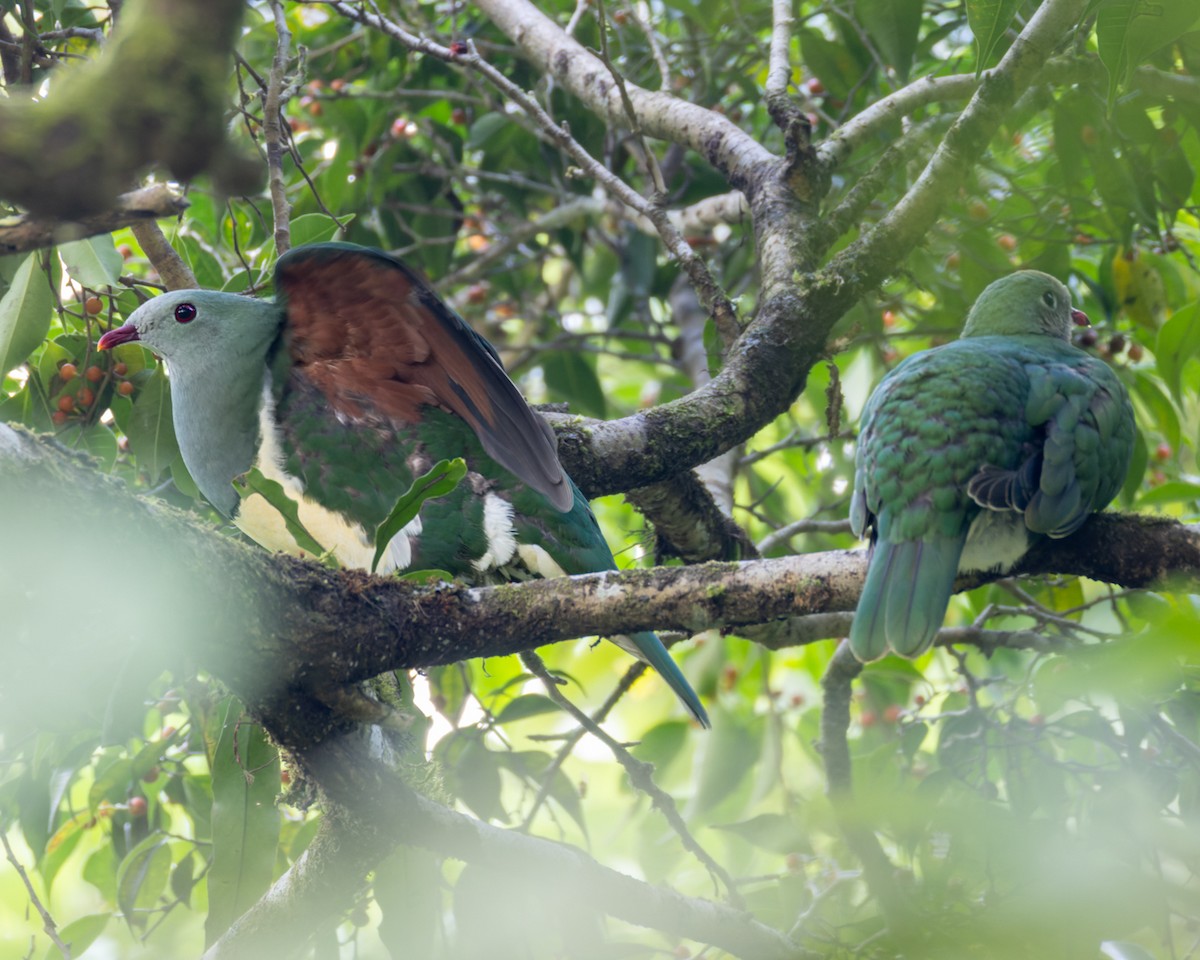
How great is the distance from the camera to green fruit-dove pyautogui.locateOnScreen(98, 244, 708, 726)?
2512 mm

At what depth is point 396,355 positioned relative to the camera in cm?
261

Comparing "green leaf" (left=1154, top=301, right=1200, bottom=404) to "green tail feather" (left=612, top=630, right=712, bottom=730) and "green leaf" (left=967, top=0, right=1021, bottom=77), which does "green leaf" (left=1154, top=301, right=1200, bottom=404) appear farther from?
"green tail feather" (left=612, top=630, right=712, bottom=730)

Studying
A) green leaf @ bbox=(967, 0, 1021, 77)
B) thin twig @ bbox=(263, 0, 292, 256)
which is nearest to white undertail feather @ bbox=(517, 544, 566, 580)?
thin twig @ bbox=(263, 0, 292, 256)

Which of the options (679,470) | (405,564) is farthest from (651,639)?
(405,564)

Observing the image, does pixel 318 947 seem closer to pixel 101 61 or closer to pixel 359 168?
pixel 101 61

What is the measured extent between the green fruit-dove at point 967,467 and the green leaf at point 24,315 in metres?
1.79

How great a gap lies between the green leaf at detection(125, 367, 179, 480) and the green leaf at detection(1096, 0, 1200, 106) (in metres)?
2.25

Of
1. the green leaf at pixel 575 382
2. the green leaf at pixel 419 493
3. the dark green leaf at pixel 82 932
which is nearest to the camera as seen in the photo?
the green leaf at pixel 419 493

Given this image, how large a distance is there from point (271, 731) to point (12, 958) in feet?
8.62

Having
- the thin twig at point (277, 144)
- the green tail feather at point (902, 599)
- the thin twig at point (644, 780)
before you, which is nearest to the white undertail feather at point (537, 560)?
→ the thin twig at point (644, 780)

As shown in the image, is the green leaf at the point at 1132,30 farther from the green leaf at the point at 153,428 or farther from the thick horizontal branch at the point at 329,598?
the green leaf at the point at 153,428

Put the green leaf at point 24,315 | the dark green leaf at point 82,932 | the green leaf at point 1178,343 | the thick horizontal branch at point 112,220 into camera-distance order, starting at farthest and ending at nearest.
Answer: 1. the green leaf at point 1178,343
2. the dark green leaf at point 82,932
3. the green leaf at point 24,315
4. the thick horizontal branch at point 112,220

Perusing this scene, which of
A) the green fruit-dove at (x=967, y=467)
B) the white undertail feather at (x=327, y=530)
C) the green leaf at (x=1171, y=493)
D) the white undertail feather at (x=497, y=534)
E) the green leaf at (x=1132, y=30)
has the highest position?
the green leaf at (x=1132, y=30)

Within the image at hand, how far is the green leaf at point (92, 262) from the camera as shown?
2.55 m
